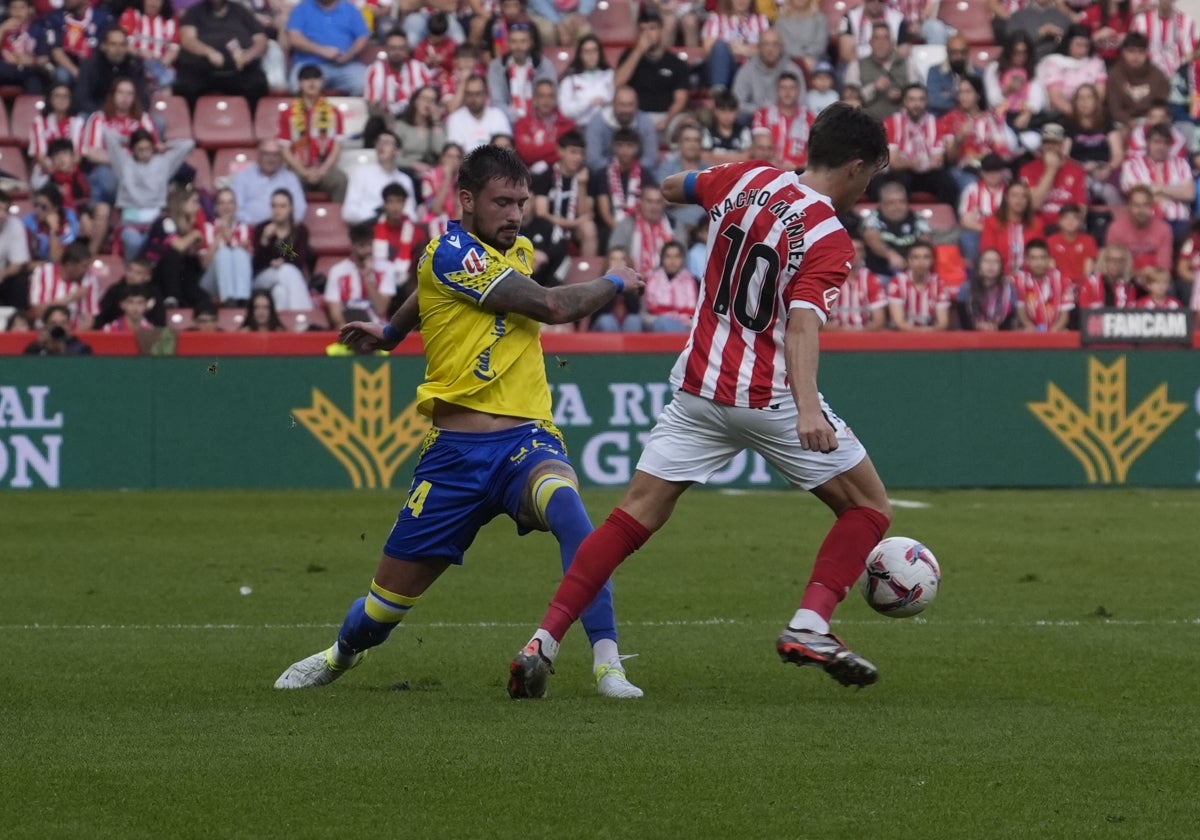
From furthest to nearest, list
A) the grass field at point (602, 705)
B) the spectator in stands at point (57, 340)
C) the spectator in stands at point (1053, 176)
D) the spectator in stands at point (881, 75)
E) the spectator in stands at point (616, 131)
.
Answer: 1. the spectator in stands at point (881, 75)
2. the spectator in stands at point (1053, 176)
3. the spectator in stands at point (616, 131)
4. the spectator in stands at point (57, 340)
5. the grass field at point (602, 705)

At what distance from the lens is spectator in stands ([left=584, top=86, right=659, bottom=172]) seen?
20188mm

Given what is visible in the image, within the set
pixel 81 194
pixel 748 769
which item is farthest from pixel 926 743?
pixel 81 194

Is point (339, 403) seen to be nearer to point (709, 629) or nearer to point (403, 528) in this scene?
point (709, 629)

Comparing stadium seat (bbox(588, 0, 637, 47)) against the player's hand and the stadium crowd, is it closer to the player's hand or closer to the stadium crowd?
the stadium crowd

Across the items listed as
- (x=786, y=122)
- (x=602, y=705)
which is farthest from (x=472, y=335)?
(x=786, y=122)

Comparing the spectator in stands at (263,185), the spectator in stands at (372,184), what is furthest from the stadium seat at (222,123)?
the spectator in stands at (372,184)

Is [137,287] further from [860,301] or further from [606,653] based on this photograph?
[606,653]

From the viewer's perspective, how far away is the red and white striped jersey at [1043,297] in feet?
61.5

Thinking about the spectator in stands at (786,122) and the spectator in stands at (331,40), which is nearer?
the spectator in stands at (786,122)

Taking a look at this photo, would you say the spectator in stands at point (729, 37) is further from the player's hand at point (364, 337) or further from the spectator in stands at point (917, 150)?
the player's hand at point (364, 337)

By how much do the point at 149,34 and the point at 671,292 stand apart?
22.6 ft

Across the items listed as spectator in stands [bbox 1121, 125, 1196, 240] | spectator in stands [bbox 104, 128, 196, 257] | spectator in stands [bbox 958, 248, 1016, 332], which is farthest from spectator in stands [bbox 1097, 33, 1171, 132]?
spectator in stands [bbox 104, 128, 196, 257]

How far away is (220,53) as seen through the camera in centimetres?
2109

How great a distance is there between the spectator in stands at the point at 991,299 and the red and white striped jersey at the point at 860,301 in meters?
0.83
